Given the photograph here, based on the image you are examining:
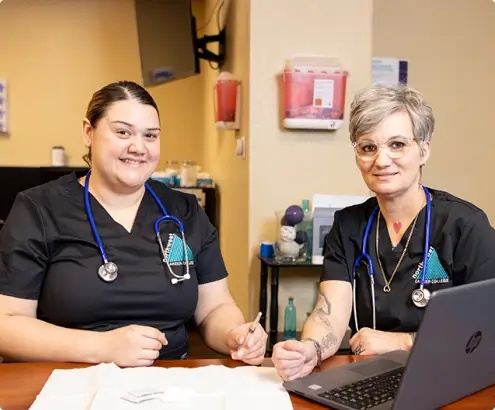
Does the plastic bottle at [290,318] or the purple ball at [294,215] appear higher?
the purple ball at [294,215]

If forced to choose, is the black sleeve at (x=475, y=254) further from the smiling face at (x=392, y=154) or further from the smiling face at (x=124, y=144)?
the smiling face at (x=124, y=144)

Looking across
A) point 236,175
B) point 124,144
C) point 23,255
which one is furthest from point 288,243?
point 23,255

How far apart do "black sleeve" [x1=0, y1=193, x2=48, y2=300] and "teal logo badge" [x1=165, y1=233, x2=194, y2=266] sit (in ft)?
0.96

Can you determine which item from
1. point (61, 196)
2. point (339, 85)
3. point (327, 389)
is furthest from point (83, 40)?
point (327, 389)

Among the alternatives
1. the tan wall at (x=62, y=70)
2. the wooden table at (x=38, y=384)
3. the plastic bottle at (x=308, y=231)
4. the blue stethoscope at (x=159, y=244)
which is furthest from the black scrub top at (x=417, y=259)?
the tan wall at (x=62, y=70)

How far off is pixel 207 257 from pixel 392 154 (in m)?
0.54

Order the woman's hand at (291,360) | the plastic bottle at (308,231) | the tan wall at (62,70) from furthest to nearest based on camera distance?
the tan wall at (62,70) → the plastic bottle at (308,231) → the woman's hand at (291,360)

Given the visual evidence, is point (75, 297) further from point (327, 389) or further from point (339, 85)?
point (339, 85)

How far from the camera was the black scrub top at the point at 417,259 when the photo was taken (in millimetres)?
1505

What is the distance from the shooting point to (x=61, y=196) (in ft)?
5.12

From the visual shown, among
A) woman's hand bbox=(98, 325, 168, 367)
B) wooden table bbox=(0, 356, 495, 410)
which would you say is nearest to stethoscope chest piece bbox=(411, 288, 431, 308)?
wooden table bbox=(0, 356, 495, 410)

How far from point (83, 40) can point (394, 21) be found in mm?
2485

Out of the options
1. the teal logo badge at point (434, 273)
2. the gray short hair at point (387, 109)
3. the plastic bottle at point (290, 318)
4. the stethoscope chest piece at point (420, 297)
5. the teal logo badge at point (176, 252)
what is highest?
the gray short hair at point (387, 109)

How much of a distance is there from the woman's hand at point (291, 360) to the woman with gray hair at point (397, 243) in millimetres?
207
